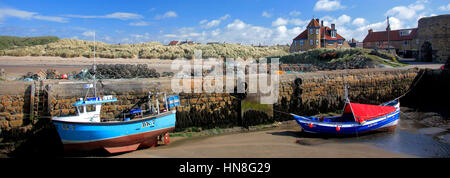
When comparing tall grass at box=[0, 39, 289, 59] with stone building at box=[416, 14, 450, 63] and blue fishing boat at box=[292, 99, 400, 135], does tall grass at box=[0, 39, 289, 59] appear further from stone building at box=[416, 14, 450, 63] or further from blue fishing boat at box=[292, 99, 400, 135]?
blue fishing boat at box=[292, 99, 400, 135]

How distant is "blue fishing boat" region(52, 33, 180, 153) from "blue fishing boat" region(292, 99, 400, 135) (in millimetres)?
4887

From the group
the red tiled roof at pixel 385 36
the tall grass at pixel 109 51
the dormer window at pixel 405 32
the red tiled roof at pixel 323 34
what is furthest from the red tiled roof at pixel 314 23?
the dormer window at pixel 405 32

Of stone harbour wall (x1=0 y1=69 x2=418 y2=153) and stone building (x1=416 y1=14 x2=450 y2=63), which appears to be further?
stone building (x1=416 y1=14 x2=450 y2=63)

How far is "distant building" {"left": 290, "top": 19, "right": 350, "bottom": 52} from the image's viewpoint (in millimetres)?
36844

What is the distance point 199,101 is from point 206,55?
23.3m

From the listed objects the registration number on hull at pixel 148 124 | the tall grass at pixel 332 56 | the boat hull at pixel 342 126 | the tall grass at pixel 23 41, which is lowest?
the boat hull at pixel 342 126

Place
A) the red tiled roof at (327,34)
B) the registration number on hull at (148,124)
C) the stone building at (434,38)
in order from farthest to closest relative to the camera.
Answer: the red tiled roof at (327,34)
the stone building at (434,38)
the registration number on hull at (148,124)

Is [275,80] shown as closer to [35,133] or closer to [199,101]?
[199,101]

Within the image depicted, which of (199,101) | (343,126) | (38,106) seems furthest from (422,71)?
(38,106)

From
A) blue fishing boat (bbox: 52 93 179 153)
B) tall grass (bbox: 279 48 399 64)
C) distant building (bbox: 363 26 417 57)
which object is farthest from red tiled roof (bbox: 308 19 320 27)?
blue fishing boat (bbox: 52 93 179 153)

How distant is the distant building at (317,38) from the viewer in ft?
121

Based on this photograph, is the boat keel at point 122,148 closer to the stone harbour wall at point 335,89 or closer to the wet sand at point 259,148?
the wet sand at point 259,148

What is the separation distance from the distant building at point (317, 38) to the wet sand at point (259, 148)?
2884 cm

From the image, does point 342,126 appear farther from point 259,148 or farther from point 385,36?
point 385,36
